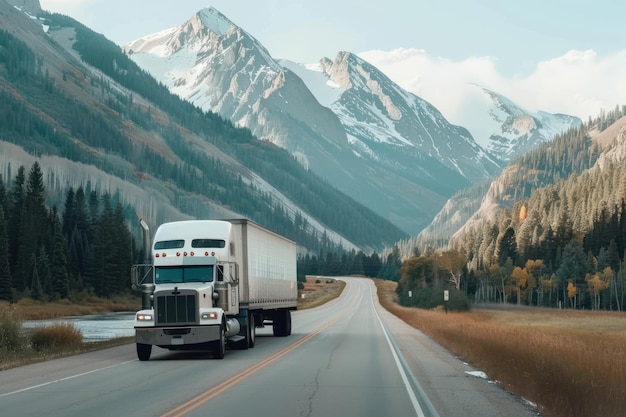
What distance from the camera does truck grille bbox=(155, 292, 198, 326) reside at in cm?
2897

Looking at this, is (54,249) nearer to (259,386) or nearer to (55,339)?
(55,339)

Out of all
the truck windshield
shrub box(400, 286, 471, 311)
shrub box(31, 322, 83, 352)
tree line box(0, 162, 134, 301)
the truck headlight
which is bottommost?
shrub box(400, 286, 471, 311)

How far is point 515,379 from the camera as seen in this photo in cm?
2084

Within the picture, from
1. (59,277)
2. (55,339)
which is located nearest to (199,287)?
(55,339)

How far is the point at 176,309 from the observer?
95.1ft

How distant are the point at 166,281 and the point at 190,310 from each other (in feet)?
5.24

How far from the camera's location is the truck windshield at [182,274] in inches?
1182

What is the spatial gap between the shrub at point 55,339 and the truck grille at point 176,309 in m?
7.00

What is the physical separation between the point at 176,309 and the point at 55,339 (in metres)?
8.00

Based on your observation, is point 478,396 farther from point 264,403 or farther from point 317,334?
point 317,334

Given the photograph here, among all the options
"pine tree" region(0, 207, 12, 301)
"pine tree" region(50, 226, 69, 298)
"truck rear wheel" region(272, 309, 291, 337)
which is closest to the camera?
"truck rear wheel" region(272, 309, 291, 337)

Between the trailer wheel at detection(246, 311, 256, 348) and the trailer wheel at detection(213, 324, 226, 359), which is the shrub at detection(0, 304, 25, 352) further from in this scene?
the trailer wheel at detection(246, 311, 256, 348)

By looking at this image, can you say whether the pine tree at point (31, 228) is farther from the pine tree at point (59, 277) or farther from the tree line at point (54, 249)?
the pine tree at point (59, 277)

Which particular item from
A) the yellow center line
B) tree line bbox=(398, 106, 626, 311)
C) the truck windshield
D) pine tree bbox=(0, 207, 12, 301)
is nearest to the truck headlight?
the truck windshield
